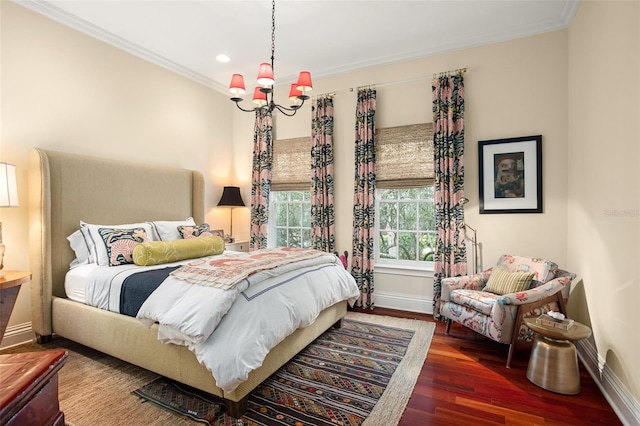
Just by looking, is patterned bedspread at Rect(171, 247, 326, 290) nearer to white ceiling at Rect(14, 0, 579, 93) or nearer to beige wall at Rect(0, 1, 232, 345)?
beige wall at Rect(0, 1, 232, 345)

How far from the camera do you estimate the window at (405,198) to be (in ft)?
12.9

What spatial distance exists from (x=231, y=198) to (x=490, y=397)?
3979mm

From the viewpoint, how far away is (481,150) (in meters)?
3.65

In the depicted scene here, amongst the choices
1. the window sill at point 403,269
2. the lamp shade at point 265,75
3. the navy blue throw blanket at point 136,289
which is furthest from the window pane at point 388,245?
the navy blue throw blanket at point 136,289

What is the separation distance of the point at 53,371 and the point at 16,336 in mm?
2822

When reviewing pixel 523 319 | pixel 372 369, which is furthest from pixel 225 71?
pixel 523 319

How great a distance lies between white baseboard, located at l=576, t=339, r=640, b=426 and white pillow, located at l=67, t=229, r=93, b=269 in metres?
4.26

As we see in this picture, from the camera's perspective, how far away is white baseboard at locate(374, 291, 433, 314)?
13.0 ft

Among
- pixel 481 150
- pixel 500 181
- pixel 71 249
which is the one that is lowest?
pixel 71 249

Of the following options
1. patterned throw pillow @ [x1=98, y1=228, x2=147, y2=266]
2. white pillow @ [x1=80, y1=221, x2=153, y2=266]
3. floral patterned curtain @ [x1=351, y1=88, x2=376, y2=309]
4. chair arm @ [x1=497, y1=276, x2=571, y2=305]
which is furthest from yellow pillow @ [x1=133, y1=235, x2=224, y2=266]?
chair arm @ [x1=497, y1=276, x2=571, y2=305]

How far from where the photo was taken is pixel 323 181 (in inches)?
175

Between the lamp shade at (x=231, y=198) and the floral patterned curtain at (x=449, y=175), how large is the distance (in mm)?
2864

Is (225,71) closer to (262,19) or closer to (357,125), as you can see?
(262,19)

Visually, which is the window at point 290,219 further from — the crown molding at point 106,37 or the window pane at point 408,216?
the crown molding at point 106,37
